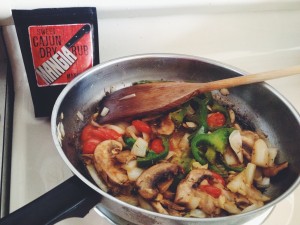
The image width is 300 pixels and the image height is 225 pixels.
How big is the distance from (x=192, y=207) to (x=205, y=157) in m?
0.12

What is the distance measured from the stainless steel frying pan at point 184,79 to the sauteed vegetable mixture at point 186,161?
0.02 metres

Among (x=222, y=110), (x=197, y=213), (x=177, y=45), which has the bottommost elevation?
(x=197, y=213)

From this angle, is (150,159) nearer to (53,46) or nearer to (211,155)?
(211,155)

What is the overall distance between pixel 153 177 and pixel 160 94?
0.19m

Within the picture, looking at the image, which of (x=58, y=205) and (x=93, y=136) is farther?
(x=93, y=136)

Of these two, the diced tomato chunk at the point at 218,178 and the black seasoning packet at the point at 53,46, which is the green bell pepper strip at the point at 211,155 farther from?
the black seasoning packet at the point at 53,46

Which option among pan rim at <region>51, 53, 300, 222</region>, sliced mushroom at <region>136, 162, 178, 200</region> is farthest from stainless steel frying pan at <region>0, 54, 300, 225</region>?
sliced mushroom at <region>136, 162, 178, 200</region>

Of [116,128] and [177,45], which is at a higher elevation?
[177,45]

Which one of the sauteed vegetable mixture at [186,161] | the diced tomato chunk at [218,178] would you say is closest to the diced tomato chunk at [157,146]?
the sauteed vegetable mixture at [186,161]

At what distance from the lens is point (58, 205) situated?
54 cm

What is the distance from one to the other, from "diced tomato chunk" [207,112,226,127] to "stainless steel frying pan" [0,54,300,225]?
56 mm

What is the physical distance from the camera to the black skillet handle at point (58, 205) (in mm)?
514

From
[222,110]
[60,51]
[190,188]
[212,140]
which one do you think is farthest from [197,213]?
[60,51]

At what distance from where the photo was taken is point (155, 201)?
652 mm
